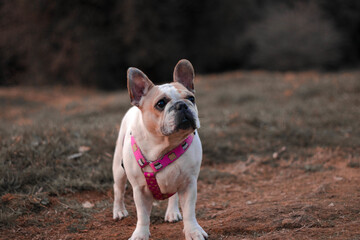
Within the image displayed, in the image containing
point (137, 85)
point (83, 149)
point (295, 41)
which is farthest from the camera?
point (295, 41)

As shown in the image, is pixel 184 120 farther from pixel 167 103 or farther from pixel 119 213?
pixel 119 213

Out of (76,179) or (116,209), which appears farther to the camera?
(76,179)

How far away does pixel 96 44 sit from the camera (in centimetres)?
2106

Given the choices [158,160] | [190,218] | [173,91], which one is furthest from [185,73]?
[190,218]

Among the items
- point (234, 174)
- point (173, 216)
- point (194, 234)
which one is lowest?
point (234, 174)

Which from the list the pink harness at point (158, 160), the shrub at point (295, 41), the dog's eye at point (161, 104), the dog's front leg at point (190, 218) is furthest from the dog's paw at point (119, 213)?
the shrub at point (295, 41)

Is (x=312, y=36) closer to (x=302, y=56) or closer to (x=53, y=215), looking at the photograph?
(x=302, y=56)

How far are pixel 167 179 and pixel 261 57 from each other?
23.8 meters

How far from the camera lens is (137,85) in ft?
10.8

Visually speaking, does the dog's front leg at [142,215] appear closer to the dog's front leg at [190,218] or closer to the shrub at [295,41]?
the dog's front leg at [190,218]

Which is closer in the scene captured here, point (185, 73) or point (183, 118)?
point (183, 118)

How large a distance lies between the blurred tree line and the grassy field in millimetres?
13763

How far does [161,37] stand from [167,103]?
800 inches

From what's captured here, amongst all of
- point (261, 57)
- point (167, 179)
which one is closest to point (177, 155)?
point (167, 179)
